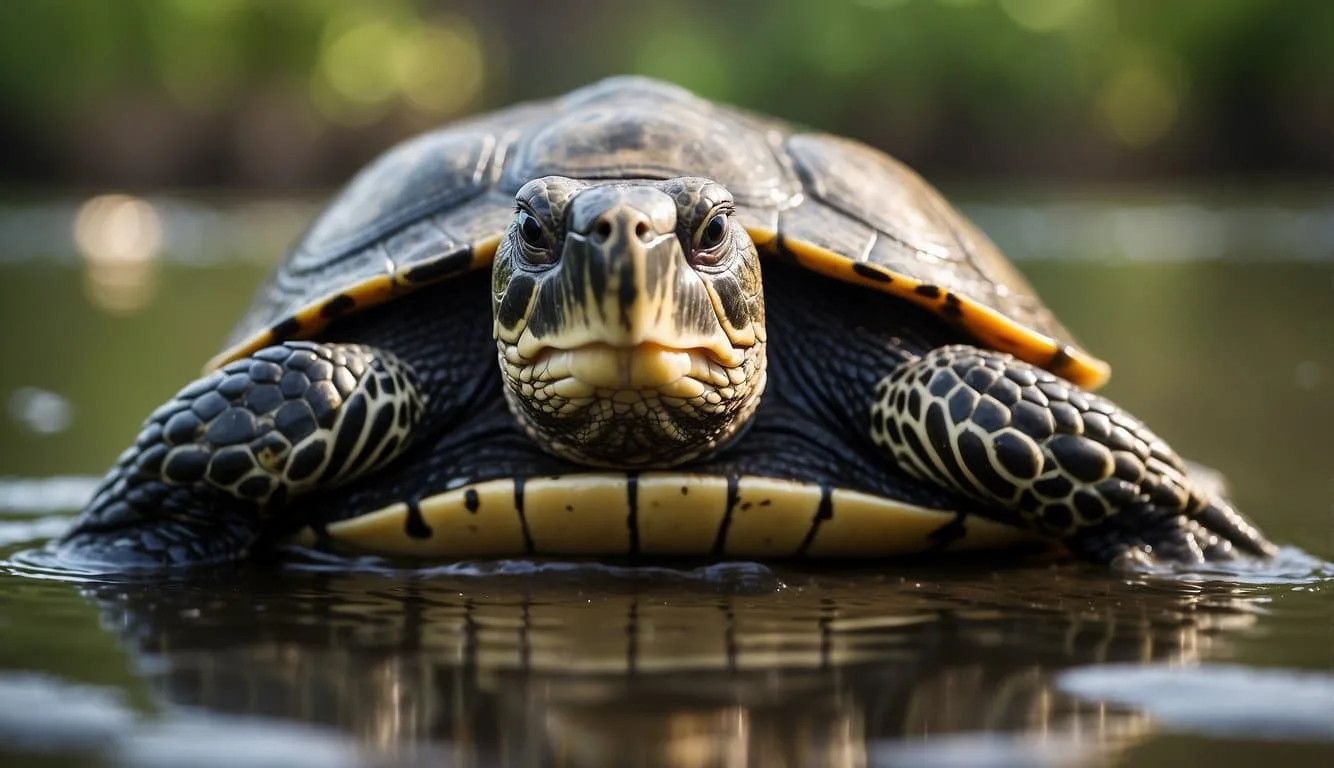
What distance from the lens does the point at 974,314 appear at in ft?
12.9

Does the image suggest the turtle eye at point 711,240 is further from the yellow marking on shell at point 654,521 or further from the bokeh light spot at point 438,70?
the bokeh light spot at point 438,70

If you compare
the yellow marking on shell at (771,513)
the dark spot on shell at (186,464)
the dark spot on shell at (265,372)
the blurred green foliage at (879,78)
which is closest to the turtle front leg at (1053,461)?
the yellow marking on shell at (771,513)

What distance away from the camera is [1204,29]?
27609mm

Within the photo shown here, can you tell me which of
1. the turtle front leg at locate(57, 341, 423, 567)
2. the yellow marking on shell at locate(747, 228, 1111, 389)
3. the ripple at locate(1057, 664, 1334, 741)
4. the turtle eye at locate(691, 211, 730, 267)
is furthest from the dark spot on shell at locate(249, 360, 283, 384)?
the ripple at locate(1057, 664, 1334, 741)

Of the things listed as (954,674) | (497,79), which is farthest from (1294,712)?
(497,79)

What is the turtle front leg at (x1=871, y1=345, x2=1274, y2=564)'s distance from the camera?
3586 mm

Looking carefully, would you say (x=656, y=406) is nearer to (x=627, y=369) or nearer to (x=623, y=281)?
(x=627, y=369)

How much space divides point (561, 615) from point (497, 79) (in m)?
36.0

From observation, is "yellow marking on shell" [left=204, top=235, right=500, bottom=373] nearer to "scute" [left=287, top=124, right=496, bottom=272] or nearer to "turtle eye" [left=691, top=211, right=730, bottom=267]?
"scute" [left=287, top=124, right=496, bottom=272]

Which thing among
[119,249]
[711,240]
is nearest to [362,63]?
[119,249]

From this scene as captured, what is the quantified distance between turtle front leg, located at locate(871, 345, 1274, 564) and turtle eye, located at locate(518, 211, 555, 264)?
3.06 ft

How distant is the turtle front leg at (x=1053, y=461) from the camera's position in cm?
359

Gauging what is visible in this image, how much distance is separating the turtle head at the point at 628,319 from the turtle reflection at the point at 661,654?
332 mm

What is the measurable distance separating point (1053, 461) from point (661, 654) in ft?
4.23
